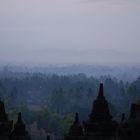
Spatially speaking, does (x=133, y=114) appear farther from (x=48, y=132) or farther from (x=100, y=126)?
(x=48, y=132)

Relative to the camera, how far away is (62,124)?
71625mm

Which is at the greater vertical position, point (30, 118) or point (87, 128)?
point (87, 128)

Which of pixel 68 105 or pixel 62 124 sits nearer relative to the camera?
pixel 62 124

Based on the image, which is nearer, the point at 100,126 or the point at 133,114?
the point at 133,114

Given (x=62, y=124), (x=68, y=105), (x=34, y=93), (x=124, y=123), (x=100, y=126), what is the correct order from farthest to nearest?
(x=34, y=93)
(x=68, y=105)
(x=62, y=124)
(x=100, y=126)
(x=124, y=123)

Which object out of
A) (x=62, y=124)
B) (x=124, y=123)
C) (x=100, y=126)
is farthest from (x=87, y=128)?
(x=62, y=124)

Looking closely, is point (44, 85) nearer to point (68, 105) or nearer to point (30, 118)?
point (68, 105)

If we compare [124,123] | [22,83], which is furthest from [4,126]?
[22,83]

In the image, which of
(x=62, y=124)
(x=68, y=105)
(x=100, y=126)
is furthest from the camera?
(x=68, y=105)

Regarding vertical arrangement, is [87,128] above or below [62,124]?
above

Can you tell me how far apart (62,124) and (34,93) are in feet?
258

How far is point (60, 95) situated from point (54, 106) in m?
2.78

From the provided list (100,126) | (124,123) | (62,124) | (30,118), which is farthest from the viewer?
(30,118)

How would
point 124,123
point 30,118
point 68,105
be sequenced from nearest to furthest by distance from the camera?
point 124,123 → point 30,118 → point 68,105
